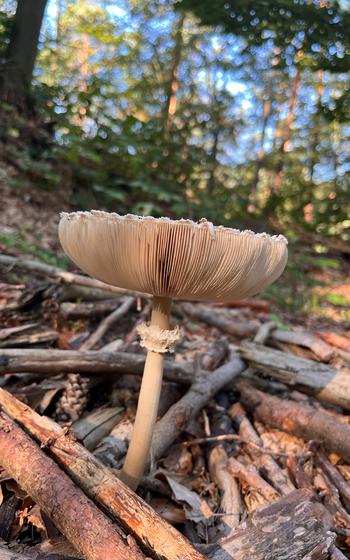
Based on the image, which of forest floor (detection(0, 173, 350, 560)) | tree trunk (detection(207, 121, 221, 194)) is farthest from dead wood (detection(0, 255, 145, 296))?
tree trunk (detection(207, 121, 221, 194))

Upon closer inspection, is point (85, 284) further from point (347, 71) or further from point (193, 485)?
point (347, 71)

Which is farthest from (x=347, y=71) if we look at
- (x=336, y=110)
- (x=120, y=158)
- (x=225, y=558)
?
(x=225, y=558)

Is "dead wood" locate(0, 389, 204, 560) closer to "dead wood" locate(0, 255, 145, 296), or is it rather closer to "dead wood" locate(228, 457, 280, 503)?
"dead wood" locate(228, 457, 280, 503)

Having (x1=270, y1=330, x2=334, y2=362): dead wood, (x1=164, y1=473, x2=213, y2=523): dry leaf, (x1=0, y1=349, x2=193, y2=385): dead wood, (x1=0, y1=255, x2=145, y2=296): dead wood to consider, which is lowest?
(x1=164, y1=473, x2=213, y2=523): dry leaf

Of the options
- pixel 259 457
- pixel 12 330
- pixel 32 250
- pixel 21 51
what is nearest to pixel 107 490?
pixel 259 457

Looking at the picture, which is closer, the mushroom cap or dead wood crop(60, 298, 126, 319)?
the mushroom cap

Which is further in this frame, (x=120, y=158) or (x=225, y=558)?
(x=120, y=158)

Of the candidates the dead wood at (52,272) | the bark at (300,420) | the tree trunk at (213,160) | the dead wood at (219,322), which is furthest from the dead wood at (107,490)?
the tree trunk at (213,160)
